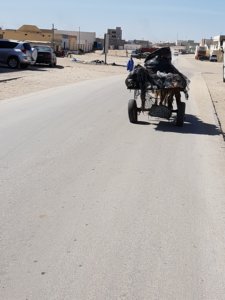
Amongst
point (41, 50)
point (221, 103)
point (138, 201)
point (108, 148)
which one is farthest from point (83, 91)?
point (41, 50)

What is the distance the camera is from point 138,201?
6.25m

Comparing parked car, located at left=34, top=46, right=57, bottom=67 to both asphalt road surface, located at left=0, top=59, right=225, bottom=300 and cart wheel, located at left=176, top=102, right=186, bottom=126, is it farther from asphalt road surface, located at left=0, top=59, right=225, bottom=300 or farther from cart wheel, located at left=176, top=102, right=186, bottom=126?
asphalt road surface, located at left=0, top=59, right=225, bottom=300

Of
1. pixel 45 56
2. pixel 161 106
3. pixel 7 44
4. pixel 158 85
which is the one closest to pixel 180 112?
pixel 161 106

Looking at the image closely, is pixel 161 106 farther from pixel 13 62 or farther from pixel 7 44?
pixel 7 44

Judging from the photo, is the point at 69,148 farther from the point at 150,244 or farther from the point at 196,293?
the point at 196,293

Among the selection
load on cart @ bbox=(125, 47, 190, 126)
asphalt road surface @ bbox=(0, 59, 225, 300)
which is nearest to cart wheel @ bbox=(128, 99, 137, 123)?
load on cart @ bbox=(125, 47, 190, 126)

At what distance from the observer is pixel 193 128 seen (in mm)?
12461

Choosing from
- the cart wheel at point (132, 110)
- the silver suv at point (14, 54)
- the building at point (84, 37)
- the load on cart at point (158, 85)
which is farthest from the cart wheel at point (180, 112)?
the building at point (84, 37)

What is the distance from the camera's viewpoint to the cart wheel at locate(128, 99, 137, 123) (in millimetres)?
12250

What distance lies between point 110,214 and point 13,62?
29.2 m

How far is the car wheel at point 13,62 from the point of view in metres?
33.3

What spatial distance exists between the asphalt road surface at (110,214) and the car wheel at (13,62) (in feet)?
75.5

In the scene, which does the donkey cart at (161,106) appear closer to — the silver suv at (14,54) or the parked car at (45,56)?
the silver suv at (14,54)

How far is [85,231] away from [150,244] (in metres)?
0.66
